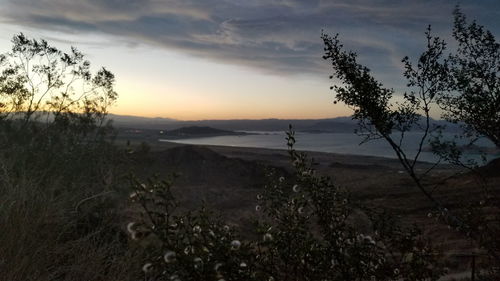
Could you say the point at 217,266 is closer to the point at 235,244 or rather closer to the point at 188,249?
the point at 235,244

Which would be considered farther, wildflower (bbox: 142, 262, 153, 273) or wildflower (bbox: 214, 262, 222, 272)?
wildflower (bbox: 214, 262, 222, 272)

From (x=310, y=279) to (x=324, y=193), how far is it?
3.87ft

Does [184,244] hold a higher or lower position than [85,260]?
Answer: higher

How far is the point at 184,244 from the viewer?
364 cm

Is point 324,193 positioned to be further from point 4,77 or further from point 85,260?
point 4,77

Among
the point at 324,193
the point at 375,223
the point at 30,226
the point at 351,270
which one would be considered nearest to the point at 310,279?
the point at 351,270

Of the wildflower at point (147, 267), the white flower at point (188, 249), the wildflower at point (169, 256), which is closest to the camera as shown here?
the wildflower at point (169, 256)

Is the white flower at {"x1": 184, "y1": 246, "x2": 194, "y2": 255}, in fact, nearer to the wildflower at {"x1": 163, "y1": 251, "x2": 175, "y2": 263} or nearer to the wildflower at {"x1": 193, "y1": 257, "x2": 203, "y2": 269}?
the wildflower at {"x1": 193, "y1": 257, "x2": 203, "y2": 269}

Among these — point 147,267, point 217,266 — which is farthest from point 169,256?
point 217,266

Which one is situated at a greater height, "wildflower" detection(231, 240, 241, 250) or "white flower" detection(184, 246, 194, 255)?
"wildflower" detection(231, 240, 241, 250)

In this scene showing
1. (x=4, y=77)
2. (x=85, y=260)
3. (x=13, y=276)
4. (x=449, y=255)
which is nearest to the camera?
(x=13, y=276)

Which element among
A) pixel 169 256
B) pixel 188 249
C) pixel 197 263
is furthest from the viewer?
pixel 188 249

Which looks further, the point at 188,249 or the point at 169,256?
the point at 188,249

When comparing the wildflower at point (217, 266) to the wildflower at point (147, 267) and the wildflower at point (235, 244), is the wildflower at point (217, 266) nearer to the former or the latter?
the wildflower at point (235, 244)
